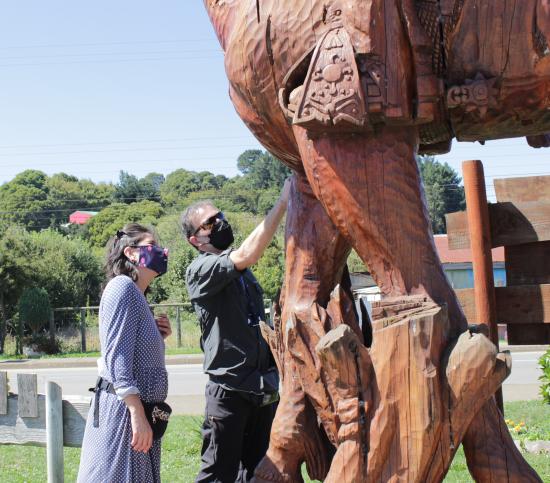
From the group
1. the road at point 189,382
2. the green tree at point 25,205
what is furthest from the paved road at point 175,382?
the green tree at point 25,205

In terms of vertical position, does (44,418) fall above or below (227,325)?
below

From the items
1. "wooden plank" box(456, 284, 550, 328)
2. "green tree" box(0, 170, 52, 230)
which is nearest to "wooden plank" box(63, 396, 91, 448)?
"wooden plank" box(456, 284, 550, 328)

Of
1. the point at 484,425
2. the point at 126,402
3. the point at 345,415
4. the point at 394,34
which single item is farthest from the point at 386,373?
the point at 126,402

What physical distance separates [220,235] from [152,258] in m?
0.58

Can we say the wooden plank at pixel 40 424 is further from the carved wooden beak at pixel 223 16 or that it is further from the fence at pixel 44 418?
the carved wooden beak at pixel 223 16

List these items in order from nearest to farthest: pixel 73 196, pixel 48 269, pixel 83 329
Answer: pixel 83 329 → pixel 48 269 → pixel 73 196

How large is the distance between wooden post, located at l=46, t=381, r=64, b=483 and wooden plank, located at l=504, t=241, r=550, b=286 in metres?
2.25

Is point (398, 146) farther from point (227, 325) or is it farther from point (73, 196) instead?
point (73, 196)

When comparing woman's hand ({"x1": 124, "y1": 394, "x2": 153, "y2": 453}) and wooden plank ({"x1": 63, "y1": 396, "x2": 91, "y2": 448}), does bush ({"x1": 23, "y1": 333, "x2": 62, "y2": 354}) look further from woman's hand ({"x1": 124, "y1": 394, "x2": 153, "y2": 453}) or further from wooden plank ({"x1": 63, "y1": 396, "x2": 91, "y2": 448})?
woman's hand ({"x1": 124, "y1": 394, "x2": 153, "y2": 453})

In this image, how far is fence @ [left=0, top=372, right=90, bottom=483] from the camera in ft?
11.6

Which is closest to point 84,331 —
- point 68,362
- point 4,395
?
point 68,362

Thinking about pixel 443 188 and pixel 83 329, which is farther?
pixel 443 188

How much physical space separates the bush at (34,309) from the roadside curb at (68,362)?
2.28 m

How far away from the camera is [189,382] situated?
1184cm
